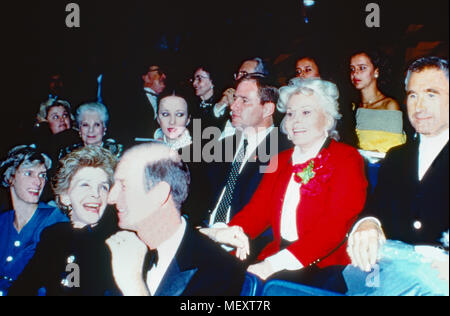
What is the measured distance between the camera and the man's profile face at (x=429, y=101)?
6.64 feet

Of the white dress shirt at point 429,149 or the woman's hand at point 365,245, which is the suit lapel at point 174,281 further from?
the white dress shirt at point 429,149

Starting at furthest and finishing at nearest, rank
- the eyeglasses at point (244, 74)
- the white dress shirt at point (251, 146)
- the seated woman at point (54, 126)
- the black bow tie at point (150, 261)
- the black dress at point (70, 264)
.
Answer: the seated woman at point (54, 126), the eyeglasses at point (244, 74), the white dress shirt at point (251, 146), the black dress at point (70, 264), the black bow tie at point (150, 261)

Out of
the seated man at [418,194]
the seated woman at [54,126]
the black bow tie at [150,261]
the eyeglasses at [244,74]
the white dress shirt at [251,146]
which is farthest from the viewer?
the seated woman at [54,126]

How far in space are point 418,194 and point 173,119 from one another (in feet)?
4.84

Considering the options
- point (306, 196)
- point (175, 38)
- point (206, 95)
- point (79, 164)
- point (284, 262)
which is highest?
point (175, 38)

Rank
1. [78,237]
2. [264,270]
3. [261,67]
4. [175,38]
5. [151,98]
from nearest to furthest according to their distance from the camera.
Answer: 1. [264,270]
2. [78,237]
3. [261,67]
4. [151,98]
5. [175,38]

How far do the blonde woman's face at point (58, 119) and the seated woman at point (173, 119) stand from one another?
0.66 metres

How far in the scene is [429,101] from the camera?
6.72 feet

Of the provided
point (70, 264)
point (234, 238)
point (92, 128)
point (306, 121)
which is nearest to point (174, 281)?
point (234, 238)

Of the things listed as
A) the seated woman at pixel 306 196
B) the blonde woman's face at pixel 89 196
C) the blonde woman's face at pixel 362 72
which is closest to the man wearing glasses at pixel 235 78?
the seated woman at pixel 306 196

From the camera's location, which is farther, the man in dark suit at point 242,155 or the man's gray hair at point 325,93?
the man in dark suit at point 242,155

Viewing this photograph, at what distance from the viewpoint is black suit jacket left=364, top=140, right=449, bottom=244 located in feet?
6.50

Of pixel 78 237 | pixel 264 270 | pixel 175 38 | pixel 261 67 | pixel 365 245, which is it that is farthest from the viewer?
pixel 175 38

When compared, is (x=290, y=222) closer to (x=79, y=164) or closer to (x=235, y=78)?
(x=235, y=78)
